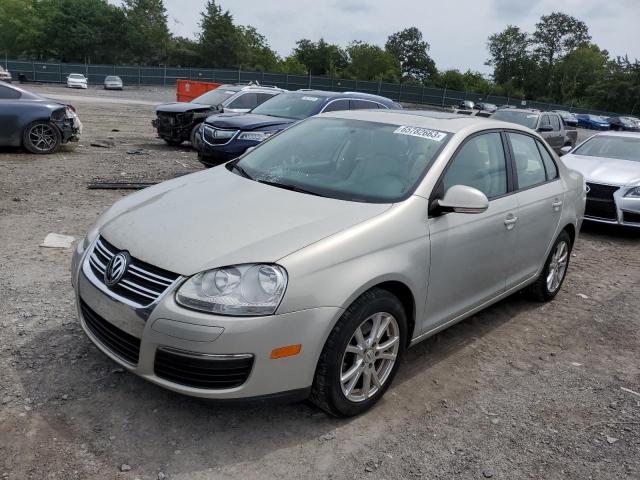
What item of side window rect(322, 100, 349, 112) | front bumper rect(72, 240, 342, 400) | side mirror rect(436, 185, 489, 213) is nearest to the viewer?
front bumper rect(72, 240, 342, 400)

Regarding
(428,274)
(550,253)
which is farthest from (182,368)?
(550,253)

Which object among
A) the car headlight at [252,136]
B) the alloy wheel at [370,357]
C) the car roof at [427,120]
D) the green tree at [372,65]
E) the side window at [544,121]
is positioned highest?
the green tree at [372,65]

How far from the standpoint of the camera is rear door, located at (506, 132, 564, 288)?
4.40 metres

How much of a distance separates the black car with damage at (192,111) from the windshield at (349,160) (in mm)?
9118

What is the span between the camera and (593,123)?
5066 cm

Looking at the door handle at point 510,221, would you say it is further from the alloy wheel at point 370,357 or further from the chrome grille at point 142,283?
the chrome grille at point 142,283

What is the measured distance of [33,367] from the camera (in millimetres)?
3451

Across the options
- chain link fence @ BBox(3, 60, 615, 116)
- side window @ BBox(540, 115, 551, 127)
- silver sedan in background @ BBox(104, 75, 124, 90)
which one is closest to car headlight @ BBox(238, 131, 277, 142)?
side window @ BBox(540, 115, 551, 127)

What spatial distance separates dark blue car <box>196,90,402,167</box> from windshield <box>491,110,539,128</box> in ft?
17.2

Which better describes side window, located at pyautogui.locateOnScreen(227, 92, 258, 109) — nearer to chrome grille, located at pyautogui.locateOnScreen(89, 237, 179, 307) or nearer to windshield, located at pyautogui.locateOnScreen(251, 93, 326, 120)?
windshield, located at pyautogui.locateOnScreen(251, 93, 326, 120)

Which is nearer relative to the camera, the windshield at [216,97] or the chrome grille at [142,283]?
the chrome grille at [142,283]

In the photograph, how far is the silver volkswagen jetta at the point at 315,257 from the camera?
2730 mm

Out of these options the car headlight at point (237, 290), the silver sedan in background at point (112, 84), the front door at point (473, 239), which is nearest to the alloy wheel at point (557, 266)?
the front door at point (473, 239)

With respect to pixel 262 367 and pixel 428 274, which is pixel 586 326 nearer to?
pixel 428 274
